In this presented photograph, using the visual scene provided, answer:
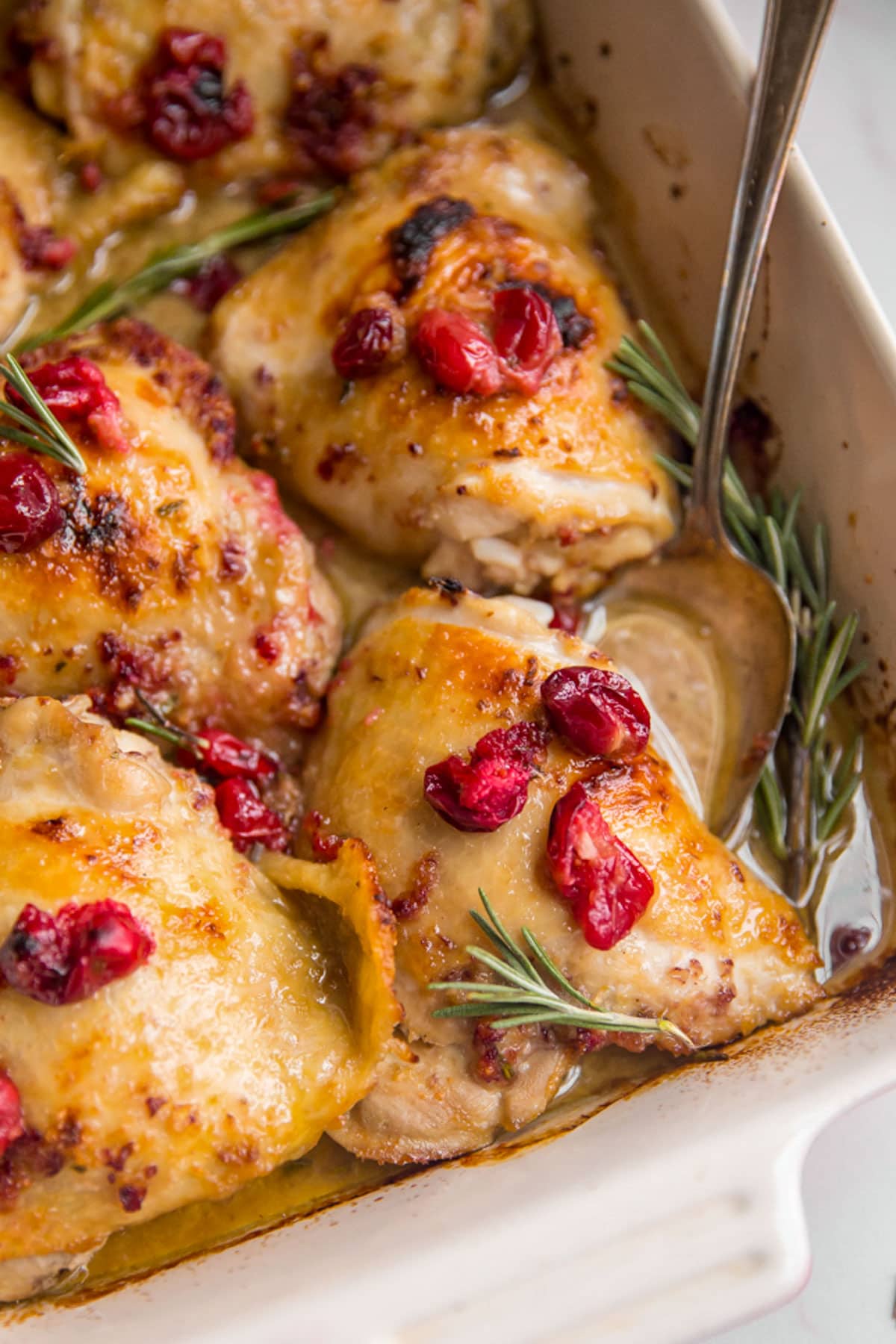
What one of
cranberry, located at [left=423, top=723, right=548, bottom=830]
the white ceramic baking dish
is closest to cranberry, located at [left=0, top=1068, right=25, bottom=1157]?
the white ceramic baking dish

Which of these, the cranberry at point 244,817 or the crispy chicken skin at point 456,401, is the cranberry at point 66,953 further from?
the crispy chicken skin at point 456,401

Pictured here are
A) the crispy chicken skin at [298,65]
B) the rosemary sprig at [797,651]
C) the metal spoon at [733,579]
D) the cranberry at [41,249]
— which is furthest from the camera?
the cranberry at [41,249]

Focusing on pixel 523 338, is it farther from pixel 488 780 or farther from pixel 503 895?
pixel 503 895

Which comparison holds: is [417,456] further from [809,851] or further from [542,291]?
[809,851]

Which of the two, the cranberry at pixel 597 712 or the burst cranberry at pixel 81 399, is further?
the burst cranberry at pixel 81 399

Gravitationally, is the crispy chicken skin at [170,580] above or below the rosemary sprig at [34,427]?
below

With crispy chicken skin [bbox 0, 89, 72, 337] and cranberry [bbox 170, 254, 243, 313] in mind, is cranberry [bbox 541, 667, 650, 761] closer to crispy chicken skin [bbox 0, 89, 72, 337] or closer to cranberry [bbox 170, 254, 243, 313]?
cranberry [bbox 170, 254, 243, 313]

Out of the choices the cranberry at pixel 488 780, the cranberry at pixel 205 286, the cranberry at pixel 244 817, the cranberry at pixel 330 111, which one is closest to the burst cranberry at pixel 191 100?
the cranberry at pixel 330 111
